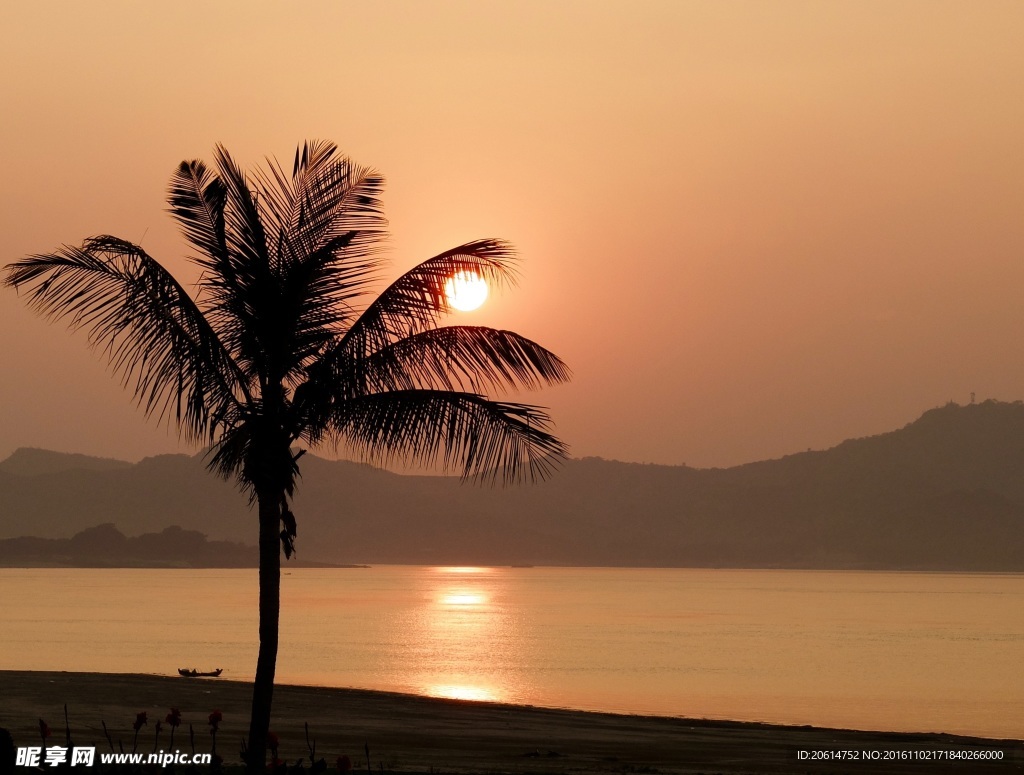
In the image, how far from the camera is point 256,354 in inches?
733

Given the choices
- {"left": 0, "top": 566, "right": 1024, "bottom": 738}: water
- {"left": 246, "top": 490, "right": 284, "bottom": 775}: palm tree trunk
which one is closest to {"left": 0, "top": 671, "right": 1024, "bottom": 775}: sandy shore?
{"left": 246, "top": 490, "right": 284, "bottom": 775}: palm tree trunk

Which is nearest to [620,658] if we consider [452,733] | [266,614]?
[452,733]

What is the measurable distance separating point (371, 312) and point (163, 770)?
21.4 ft

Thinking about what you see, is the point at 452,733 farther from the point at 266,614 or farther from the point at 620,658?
the point at 620,658

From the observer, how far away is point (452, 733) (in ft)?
113

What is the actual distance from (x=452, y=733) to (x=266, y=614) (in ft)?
55.9

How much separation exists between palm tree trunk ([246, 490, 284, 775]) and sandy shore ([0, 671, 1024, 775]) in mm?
6086

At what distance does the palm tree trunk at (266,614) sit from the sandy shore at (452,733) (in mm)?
6086

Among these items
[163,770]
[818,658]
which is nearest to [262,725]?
[163,770]

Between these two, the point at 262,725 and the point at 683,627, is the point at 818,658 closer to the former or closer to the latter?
the point at 683,627

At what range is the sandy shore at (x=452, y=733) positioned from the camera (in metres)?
28.3

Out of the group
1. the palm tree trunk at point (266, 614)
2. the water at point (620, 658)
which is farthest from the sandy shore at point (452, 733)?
the water at point (620, 658)

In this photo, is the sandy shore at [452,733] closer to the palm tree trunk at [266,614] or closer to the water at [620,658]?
the palm tree trunk at [266,614]

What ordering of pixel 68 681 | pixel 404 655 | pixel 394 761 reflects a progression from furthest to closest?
pixel 404 655, pixel 68 681, pixel 394 761
